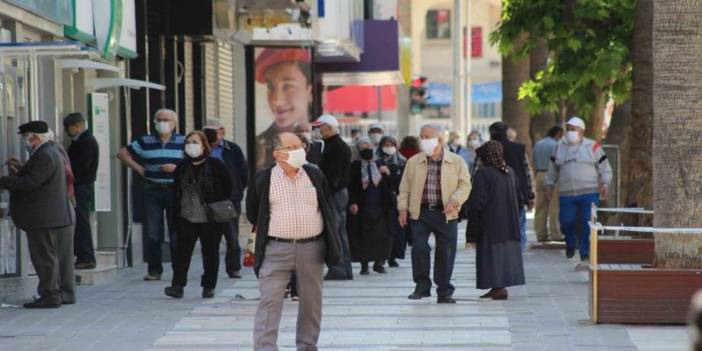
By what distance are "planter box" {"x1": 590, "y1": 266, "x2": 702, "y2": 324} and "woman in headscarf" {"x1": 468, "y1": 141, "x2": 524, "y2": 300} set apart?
268cm

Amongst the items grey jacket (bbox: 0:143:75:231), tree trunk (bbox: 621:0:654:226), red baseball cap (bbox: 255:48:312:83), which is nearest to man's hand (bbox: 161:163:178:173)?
grey jacket (bbox: 0:143:75:231)

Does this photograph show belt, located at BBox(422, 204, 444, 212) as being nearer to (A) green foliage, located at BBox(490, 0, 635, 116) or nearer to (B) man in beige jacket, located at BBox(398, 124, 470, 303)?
(B) man in beige jacket, located at BBox(398, 124, 470, 303)

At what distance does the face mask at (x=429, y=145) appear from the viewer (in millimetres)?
15945

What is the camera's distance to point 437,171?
1580 centimetres

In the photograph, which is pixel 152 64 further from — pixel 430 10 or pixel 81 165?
pixel 430 10

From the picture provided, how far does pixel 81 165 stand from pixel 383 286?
10.6 ft

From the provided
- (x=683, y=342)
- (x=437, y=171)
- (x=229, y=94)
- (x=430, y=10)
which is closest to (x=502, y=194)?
(x=437, y=171)

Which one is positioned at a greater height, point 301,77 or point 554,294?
point 301,77

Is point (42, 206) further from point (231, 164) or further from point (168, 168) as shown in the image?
point (231, 164)

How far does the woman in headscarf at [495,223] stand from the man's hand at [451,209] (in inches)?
9.4

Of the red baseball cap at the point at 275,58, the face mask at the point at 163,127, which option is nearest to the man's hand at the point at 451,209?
the face mask at the point at 163,127

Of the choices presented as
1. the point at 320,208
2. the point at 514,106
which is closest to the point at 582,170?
the point at 320,208

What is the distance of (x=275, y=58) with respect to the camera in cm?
2988

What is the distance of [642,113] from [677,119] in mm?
6998
